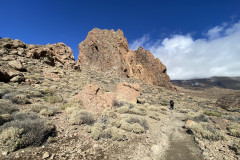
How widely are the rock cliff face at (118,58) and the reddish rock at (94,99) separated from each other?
27212 mm

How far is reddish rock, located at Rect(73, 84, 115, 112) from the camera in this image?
8.10 metres

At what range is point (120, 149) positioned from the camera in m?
4.04


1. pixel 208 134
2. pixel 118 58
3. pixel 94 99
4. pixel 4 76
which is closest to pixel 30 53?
pixel 4 76

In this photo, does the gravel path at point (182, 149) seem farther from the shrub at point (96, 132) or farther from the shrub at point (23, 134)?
the shrub at point (23, 134)

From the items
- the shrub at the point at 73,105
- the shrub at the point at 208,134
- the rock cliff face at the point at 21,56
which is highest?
the rock cliff face at the point at 21,56

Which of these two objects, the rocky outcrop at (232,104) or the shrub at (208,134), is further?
the rocky outcrop at (232,104)

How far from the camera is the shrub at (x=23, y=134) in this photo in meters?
3.18

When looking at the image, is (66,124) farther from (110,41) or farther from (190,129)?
(110,41)

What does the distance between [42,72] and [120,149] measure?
2005 centimetres

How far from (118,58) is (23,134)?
3687cm

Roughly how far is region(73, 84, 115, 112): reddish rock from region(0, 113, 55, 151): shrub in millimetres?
3825

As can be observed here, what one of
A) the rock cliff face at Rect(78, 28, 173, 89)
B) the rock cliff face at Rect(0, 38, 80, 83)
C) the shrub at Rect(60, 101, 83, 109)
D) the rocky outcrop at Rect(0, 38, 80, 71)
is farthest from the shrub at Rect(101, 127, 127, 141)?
the rock cliff face at Rect(78, 28, 173, 89)

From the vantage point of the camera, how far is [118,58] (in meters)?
39.0

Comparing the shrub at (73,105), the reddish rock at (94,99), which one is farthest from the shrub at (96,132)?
the shrub at (73,105)
